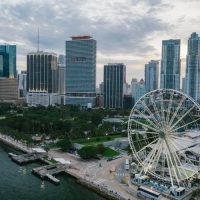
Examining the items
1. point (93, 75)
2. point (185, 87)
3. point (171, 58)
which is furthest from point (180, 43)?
point (93, 75)

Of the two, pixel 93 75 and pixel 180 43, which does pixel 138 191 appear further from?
pixel 180 43

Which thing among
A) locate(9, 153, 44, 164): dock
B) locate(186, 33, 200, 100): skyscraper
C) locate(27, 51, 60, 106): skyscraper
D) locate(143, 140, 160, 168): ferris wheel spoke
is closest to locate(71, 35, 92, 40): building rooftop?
locate(27, 51, 60, 106): skyscraper

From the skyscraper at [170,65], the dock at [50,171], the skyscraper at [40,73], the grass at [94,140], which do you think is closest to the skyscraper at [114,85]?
the skyscraper at [170,65]

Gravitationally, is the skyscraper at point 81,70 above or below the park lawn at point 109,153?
above

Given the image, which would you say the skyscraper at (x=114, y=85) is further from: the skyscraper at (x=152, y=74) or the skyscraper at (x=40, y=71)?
the skyscraper at (x=152, y=74)

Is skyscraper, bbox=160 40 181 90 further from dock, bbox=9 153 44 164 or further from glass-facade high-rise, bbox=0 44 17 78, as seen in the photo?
dock, bbox=9 153 44 164

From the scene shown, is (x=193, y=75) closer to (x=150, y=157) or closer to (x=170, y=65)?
(x=170, y=65)

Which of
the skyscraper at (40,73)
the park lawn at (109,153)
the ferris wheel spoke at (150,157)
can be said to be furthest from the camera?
the skyscraper at (40,73)
